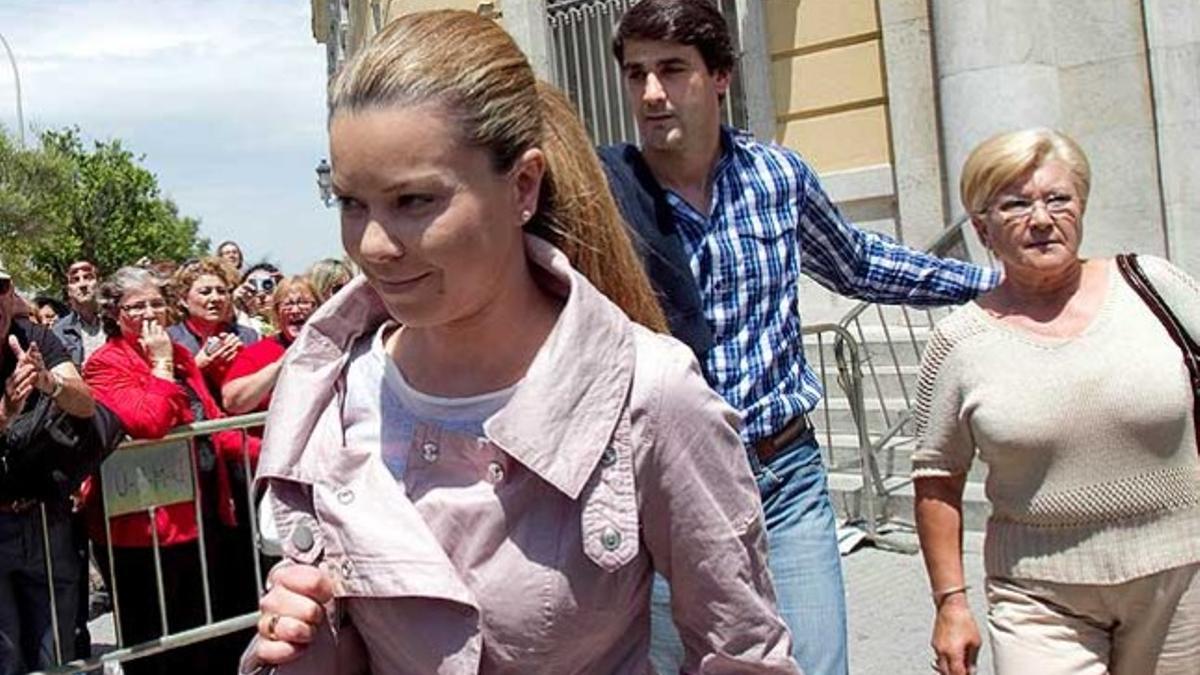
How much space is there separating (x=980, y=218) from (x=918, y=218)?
672cm

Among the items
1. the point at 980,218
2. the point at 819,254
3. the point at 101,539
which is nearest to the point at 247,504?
the point at 101,539

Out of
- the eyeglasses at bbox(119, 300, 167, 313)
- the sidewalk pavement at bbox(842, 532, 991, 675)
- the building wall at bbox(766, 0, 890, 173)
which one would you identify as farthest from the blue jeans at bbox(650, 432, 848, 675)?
the building wall at bbox(766, 0, 890, 173)

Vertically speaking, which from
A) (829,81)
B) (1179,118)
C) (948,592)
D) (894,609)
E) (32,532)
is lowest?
(894,609)

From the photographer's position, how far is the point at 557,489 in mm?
1655

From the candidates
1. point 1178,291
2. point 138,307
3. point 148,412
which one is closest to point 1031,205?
point 1178,291

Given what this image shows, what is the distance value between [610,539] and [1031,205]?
5.53ft

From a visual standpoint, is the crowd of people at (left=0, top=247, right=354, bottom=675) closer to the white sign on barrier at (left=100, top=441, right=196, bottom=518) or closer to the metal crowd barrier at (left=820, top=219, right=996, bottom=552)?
the white sign on barrier at (left=100, top=441, right=196, bottom=518)

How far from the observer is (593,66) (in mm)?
11367

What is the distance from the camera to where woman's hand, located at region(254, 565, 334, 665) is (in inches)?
63.0

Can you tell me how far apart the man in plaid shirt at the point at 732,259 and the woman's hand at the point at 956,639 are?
0.26m

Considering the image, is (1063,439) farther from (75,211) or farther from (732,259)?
(75,211)

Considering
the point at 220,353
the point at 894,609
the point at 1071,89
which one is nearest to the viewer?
the point at 220,353

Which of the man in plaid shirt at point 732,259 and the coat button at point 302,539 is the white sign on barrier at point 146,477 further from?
the coat button at point 302,539

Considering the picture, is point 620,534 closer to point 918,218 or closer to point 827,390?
point 827,390
